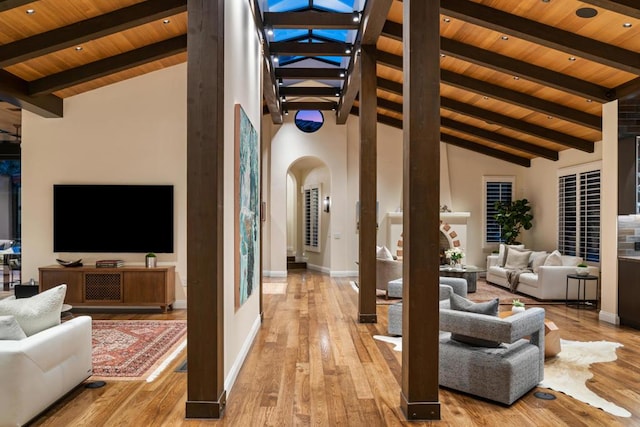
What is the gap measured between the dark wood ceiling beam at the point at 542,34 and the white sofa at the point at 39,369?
4773mm

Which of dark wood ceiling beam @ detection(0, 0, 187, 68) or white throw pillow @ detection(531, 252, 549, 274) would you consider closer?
dark wood ceiling beam @ detection(0, 0, 187, 68)

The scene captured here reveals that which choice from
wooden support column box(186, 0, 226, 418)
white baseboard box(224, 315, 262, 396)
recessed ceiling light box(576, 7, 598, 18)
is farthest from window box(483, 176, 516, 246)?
wooden support column box(186, 0, 226, 418)

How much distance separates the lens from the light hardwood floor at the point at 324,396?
3240 mm

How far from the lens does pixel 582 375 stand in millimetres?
4188

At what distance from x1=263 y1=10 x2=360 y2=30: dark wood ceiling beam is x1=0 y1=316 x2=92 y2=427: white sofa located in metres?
4.38

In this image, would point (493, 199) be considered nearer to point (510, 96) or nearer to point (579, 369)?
point (510, 96)

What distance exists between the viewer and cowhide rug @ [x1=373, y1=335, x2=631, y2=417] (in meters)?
3.61

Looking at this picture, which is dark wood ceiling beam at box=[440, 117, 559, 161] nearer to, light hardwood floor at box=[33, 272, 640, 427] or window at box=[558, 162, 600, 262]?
window at box=[558, 162, 600, 262]

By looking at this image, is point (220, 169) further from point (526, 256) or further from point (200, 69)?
point (526, 256)

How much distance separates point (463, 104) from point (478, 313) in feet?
19.0

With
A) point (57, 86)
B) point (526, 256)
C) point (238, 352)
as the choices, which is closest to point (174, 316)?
point (238, 352)

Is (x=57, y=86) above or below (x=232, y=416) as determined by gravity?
above

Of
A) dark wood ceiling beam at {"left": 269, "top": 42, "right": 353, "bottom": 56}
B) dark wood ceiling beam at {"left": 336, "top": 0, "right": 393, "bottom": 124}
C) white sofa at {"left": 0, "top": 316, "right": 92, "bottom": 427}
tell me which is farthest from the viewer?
dark wood ceiling beam at {"left": 269, "top": 42, "right": 353, "bottom": 56}

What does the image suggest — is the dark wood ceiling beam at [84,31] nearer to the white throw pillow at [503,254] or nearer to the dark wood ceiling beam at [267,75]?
the dark wood ceiling beam at [267,75]
